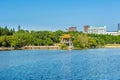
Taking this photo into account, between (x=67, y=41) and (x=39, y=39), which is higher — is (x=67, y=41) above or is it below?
below

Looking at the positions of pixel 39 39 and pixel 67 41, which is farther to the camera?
pixel 39 39

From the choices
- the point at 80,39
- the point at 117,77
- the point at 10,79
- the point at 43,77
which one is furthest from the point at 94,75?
the point at 80,39

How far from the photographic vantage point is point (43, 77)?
3056 cm

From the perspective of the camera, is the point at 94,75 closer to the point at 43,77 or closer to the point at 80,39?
the point at 43,77

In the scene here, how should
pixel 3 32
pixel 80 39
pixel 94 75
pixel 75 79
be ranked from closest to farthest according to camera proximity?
1. pixel 75 79
2. pixel 94 75
3. pixel 80 39
4. pixel 3 32

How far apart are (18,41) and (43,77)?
7504 cm

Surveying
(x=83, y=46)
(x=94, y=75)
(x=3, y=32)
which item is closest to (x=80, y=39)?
(x=83, y=46)

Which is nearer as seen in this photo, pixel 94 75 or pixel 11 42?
pixel 94 75

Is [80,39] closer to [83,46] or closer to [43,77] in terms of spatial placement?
[83,46]

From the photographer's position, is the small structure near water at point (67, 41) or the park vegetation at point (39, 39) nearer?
the park vegetation at point (39, 39)

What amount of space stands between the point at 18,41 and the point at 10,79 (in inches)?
2991

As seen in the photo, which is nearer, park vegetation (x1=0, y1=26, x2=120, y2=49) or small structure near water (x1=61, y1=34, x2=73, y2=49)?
park vegetation (x1=0, y1=26, x2=120, y2=49)

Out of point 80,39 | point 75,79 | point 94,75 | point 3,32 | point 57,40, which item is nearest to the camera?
point 75,79

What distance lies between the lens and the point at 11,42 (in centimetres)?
10306
